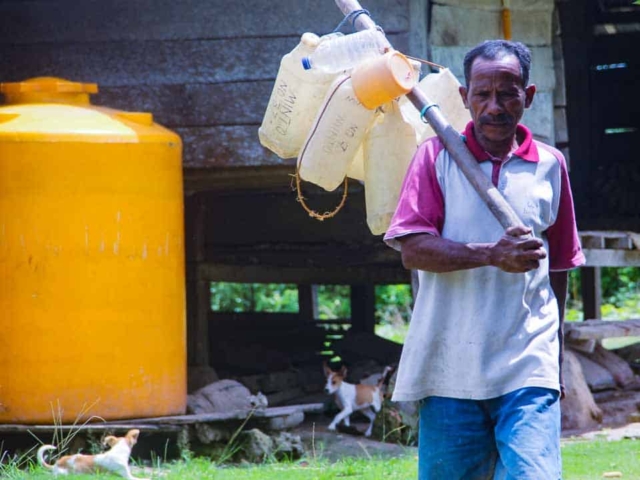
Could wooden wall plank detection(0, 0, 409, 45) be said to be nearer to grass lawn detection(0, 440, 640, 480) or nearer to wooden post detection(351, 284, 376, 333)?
grass lawn detection(0, 440, 640, 480)

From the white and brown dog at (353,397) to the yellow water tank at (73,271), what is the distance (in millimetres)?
1827

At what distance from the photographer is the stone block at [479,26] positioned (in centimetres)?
751

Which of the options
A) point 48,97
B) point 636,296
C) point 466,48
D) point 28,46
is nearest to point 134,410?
point 48,97

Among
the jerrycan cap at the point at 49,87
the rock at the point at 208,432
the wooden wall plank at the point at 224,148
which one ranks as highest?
the jerrycan cap at the point at 49,87

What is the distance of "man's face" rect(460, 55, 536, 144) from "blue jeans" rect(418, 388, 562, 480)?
75 cm

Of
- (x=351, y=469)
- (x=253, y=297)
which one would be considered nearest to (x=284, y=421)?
(x=351, y=469)

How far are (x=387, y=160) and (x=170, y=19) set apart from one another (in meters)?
3.73

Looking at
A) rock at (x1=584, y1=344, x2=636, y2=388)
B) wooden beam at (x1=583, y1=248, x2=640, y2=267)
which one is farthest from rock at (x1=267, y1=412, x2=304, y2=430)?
rock at (x1=584, y1=344, x2=636, y2=388)

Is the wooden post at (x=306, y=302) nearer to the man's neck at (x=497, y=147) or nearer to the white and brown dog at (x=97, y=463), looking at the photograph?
the white and brown dog at (x=97, y=463)

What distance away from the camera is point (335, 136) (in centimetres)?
407

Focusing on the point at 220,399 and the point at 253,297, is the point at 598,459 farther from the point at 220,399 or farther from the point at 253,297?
the point at 253,297

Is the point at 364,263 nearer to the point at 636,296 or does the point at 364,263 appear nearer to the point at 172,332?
the point at 172,332

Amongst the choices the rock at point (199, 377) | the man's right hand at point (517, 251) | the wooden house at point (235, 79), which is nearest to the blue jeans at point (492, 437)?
the man's right hand at point (517, 251)

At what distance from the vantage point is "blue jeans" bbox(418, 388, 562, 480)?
3182mm
